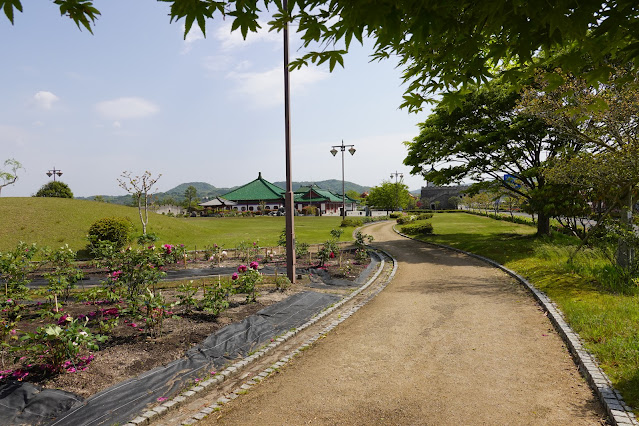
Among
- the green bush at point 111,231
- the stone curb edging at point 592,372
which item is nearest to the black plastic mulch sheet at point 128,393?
the stone curb edging at point 592,372

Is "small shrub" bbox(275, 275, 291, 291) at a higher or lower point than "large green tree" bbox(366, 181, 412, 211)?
lower

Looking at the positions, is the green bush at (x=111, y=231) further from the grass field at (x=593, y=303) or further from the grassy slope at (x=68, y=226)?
the grass field at (x=593, y=303)

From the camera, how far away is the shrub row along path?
479cm

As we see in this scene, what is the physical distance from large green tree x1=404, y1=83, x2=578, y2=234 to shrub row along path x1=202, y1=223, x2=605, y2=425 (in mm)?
12579

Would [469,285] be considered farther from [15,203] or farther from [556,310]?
[15,203]

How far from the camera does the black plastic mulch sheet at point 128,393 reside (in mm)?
4461

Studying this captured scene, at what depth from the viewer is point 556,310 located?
883 cm

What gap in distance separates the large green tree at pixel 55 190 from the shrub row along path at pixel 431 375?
5057 centimetres

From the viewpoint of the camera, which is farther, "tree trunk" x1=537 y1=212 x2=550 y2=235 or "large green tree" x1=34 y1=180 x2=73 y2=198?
"large green tree" x1=34 y1=180 x2=73 y2=198

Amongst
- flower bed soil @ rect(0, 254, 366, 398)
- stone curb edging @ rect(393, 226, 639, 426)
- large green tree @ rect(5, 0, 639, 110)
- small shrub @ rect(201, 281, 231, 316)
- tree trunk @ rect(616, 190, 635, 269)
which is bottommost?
stone curb edging @ rect(393, 226, 639, 426)

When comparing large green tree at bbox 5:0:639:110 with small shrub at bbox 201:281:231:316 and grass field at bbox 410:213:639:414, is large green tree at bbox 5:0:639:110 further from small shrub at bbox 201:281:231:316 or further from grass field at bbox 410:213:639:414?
small shrub at bbox 201:281:231:316

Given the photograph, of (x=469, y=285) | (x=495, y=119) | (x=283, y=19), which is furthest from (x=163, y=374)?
(x=495, y=119)

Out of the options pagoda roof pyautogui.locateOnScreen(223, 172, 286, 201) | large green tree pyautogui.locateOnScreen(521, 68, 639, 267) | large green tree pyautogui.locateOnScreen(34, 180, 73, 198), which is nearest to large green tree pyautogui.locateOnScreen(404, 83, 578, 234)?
large green tree pyautogui.locateOnScreen(521, 68, 639, 267)

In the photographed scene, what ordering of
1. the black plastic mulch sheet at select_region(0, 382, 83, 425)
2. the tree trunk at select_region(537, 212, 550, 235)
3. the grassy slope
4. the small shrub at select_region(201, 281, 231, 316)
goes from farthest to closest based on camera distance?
the grassy slope < the tree trunk at select_region(537, 212, 550, 235) < the small shrub at select_region(201, 281, 231, 316) < the black plastic mulch sheet at select_region(0, 382, 83, 425)
